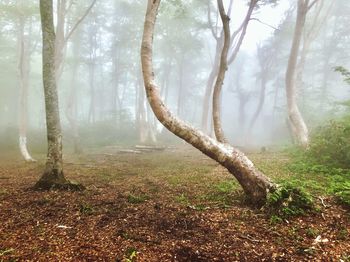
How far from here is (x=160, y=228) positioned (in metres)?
4.40

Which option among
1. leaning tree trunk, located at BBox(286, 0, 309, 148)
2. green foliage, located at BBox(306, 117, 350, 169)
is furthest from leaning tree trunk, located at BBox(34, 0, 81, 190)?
leaning tree trunk, located at BBox(286, 0, 309, 148)

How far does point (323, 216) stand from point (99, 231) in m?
3.83

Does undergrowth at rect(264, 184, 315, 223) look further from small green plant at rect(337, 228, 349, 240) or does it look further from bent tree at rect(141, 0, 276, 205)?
small green plant at rect(337, 228, 349, 240)

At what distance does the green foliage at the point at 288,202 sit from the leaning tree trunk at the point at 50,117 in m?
4.86

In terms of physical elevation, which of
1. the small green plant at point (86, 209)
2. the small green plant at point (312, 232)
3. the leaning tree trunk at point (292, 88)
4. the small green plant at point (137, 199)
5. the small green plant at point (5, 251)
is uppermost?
the leaning tree trunk at point (292, 88)

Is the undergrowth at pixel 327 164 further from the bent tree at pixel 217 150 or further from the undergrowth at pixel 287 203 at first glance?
the bent tree at pixel 217 150

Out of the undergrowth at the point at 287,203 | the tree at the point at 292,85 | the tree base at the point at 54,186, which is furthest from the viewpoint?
the tree at the point at 292,85

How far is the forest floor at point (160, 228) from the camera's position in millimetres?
3570

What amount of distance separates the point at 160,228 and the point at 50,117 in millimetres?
4514

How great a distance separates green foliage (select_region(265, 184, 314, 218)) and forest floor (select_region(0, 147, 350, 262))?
141 millimetres

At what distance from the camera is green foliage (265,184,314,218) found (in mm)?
4598

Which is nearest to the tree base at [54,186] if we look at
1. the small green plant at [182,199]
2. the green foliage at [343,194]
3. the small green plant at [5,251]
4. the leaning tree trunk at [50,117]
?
the leaning tree trunk at [50,117]

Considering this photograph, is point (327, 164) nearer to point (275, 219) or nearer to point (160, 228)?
point (275, 219)

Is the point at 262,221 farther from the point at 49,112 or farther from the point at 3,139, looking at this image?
the point at 3,139
